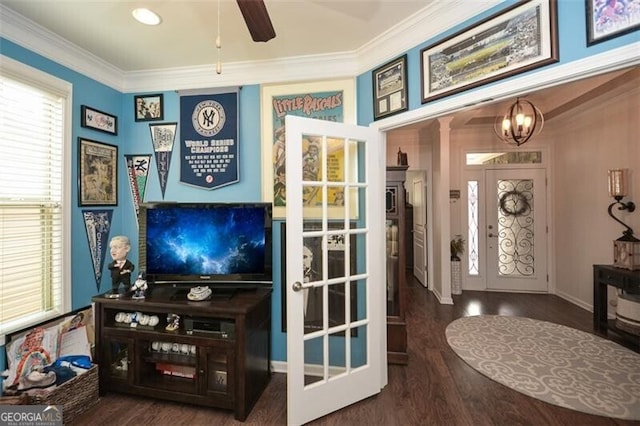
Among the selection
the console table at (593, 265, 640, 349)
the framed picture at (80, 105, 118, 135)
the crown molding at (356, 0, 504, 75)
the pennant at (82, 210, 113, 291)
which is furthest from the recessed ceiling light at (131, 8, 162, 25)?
the console table at (593, 265, 640, 349)

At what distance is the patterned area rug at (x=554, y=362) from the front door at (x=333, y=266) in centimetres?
115

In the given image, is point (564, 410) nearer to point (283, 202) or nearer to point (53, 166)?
point (283, 202)

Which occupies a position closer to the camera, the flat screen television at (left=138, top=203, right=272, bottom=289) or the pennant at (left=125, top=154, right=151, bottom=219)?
the flat screen television at (left=138, top=203, right=272, bottom=289)

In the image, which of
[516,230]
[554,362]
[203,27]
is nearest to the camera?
[203,27]

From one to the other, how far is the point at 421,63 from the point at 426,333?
2837 mm

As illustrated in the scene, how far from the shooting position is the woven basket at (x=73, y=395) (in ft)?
5.70

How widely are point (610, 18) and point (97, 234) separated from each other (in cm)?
358

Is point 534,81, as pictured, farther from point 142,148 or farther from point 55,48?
point 55,48

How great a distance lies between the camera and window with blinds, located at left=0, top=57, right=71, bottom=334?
1.86 meters

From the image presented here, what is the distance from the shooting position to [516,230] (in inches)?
185

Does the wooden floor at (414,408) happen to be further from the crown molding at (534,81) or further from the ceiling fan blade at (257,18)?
the ceiling fan blade at (257,18)

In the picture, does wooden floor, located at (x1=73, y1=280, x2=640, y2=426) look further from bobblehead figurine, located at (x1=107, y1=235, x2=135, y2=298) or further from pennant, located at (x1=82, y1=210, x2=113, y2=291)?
pennant, located at (x1=82, y1=210, x2=113, y2=291)

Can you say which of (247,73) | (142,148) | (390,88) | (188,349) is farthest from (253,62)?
(188,349)

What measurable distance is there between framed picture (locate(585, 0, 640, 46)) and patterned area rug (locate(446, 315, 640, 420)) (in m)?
2.36
